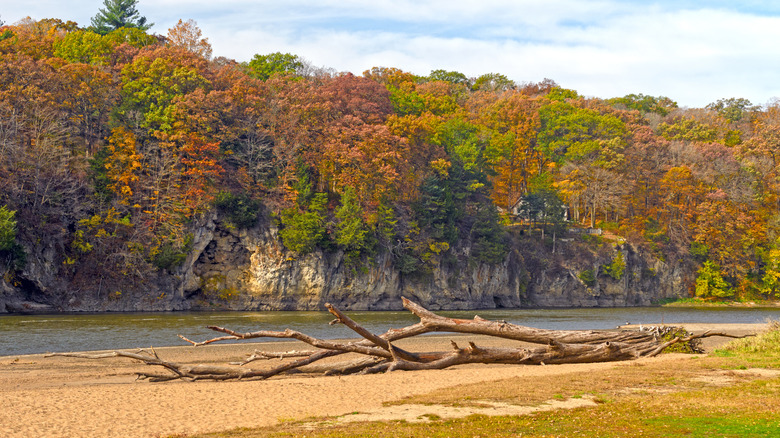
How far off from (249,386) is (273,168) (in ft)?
151

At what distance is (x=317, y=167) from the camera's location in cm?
6259

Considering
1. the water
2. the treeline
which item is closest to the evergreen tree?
the treeline

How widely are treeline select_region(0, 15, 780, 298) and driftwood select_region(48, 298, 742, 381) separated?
31839 millimetres

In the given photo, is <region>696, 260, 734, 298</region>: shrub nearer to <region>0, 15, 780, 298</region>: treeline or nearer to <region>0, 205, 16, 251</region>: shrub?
<region>0, 15, 780, 298</region>: treeline

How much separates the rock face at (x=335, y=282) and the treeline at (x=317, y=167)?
132 cm

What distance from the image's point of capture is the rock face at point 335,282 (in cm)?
4969

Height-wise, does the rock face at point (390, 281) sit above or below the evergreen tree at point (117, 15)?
below

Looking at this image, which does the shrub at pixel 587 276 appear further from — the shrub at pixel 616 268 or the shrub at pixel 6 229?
the shrub at pixel 6 229

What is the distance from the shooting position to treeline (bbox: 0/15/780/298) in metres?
51.9

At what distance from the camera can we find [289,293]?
5831cm

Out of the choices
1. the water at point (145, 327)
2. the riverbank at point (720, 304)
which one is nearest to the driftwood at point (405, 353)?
the water at point (145, 327)

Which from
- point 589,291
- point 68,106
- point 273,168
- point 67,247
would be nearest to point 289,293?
point 273,168

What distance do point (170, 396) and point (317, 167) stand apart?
156ft

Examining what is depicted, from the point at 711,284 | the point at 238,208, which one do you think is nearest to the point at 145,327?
the point at 238,208
